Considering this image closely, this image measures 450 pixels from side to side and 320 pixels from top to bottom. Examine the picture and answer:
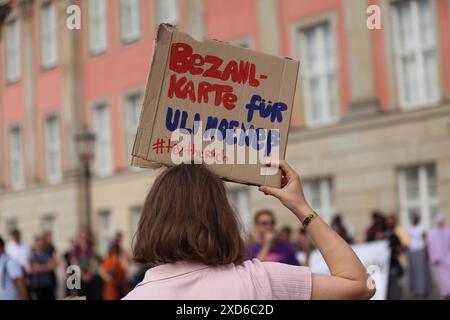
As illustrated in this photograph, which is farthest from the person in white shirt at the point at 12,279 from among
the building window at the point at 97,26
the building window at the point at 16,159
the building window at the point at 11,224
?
the building window at the point at 11,224

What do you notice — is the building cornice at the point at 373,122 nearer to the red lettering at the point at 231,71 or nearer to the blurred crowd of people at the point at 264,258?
the blurred crowd of people at the point at 264,258

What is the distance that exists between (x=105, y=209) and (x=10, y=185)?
686 cm

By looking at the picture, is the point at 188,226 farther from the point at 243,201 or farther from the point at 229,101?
the point at 243,201

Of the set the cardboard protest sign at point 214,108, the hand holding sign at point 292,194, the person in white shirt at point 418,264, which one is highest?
the cardboard protest sign at point 214,108

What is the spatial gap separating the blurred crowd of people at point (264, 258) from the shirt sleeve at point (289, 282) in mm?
6295

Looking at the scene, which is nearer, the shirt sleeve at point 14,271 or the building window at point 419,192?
the shirt sleeve at point 14,271

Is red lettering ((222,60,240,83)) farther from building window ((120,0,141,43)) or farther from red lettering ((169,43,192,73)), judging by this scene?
building window ((120,0,141,43))

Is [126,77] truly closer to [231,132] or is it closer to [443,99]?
[443,99]

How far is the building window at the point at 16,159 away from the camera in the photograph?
34406 mm

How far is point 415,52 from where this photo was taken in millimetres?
20312

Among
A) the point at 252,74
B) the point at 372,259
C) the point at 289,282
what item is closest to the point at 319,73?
the point at 372,259

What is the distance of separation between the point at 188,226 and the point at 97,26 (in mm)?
29037

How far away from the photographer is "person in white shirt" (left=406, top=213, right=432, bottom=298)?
1689 cm

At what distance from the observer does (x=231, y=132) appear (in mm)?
3531
